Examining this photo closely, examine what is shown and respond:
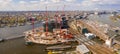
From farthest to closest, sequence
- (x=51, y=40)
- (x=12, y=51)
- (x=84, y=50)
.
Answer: (x=51, y=40), (x=12, y=51), (x=84, y=50)

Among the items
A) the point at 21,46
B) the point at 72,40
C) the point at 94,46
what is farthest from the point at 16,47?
the point at 94,46

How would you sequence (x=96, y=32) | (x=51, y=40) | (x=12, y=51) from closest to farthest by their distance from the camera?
(x=12, y=51) → (x=51, y=40) → (x=96, y=32)

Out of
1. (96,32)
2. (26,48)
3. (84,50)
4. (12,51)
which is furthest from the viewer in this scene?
(96,32)

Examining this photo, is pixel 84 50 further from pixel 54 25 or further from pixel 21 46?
pixel 54 25

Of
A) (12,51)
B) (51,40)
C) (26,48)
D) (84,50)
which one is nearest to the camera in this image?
(84,50)

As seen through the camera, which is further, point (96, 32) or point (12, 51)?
point (96, 32)

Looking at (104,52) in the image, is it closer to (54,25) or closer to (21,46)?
(21,46)

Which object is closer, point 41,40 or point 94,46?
point 94,46

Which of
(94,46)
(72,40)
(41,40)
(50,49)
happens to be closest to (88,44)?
(94,46)
